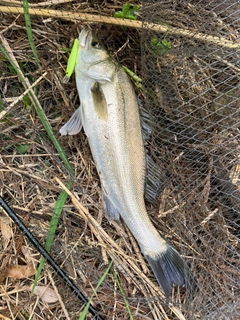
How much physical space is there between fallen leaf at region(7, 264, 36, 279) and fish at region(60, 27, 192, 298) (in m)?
0.67

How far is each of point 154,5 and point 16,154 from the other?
141 cm

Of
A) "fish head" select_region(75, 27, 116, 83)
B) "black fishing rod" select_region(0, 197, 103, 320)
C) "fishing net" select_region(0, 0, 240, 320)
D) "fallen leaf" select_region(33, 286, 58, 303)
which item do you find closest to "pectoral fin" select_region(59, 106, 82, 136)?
"fishing net" select_region(0, 0, 240, 320)

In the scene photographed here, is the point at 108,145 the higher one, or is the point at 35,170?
A: the point at 108,145

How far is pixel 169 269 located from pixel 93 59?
1.47 metres

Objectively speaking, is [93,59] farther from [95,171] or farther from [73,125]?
[95,171]

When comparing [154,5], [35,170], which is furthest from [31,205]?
[154,5]

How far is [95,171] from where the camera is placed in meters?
2.78

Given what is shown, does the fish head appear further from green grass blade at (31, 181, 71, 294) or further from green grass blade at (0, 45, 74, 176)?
green grass blade at (31, 181, 71, 294)

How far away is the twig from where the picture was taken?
8.07ft

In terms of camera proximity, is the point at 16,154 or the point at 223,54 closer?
the point at 223,54

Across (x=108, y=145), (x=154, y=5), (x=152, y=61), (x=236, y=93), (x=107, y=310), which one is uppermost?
(x=154, y=5)

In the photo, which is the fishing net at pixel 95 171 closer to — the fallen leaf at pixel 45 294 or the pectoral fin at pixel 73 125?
the fallen leaf at pixel 45 294

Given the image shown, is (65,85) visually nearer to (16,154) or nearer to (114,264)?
(16,154)

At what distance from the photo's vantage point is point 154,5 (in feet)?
8.54
